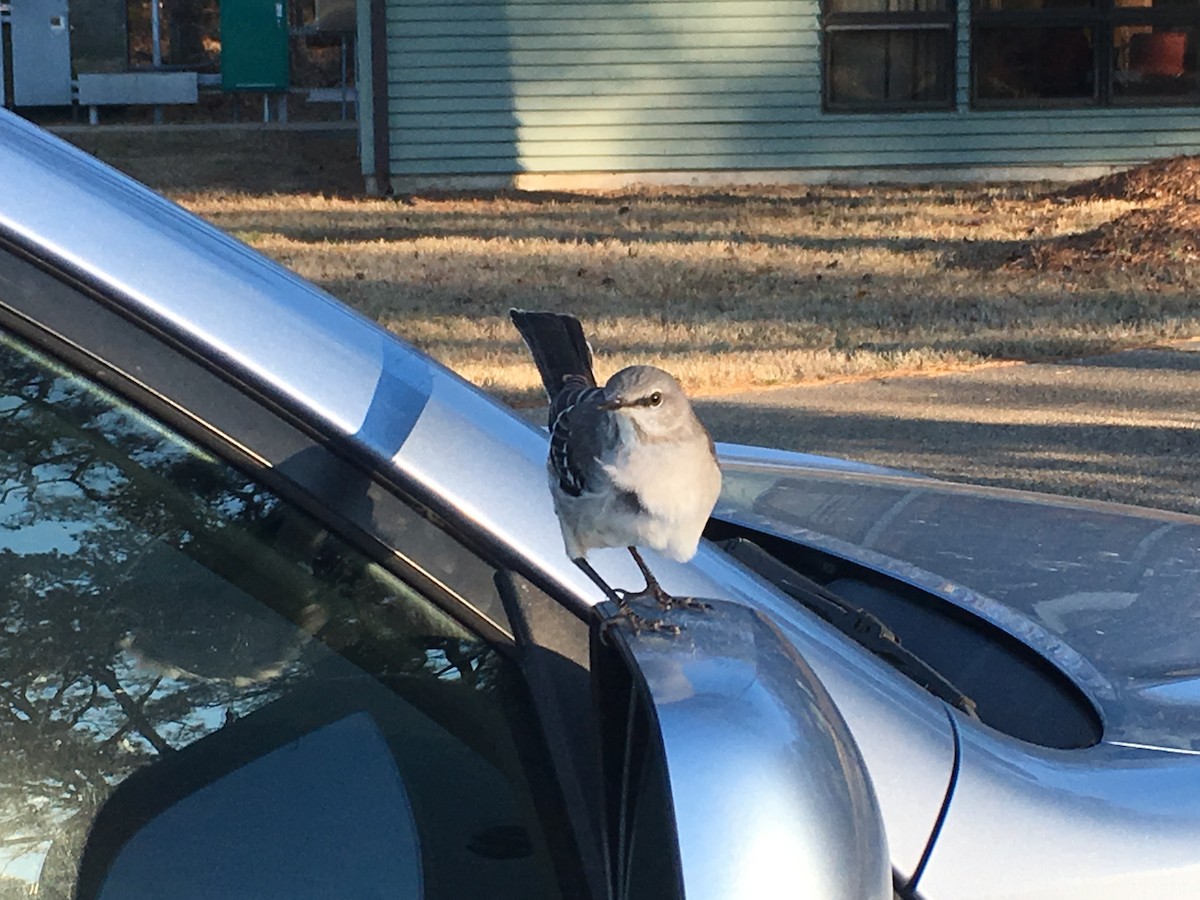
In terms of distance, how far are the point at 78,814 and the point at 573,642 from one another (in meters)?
0.46

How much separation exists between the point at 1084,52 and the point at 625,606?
16.9m

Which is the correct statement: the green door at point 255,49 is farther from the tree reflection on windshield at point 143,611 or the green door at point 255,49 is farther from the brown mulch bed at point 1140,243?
the tree reflection on windshield at point 143,611

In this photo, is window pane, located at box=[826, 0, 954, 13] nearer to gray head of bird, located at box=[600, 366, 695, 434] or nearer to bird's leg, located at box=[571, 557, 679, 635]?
gray head of bird, located at box=[600, 366, 695, 434]

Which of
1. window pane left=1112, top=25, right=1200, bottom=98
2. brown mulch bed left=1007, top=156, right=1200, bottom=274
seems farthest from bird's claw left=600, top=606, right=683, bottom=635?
window pane left=1112, top=25, right=1200, bottom=98

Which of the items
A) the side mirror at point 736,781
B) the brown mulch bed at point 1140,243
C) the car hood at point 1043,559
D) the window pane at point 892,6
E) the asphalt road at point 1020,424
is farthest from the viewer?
the window pane at point 892,6

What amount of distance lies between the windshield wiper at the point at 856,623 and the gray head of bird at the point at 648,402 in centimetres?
30

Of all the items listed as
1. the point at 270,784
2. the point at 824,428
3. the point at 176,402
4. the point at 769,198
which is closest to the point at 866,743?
the point at 270,784

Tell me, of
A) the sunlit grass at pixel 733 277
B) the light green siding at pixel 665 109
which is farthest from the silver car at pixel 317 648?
the light green siding at pixel 665 109

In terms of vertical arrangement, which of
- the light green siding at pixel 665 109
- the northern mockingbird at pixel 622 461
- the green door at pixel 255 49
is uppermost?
the green door at pixel 255 49

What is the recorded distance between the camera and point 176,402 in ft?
4.42

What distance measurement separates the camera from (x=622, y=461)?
1874 mm

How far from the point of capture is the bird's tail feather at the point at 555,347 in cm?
210

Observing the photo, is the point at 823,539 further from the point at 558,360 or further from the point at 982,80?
the point at 982,80

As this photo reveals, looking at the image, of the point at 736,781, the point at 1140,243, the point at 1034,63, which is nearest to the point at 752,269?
the point at 1140,243
